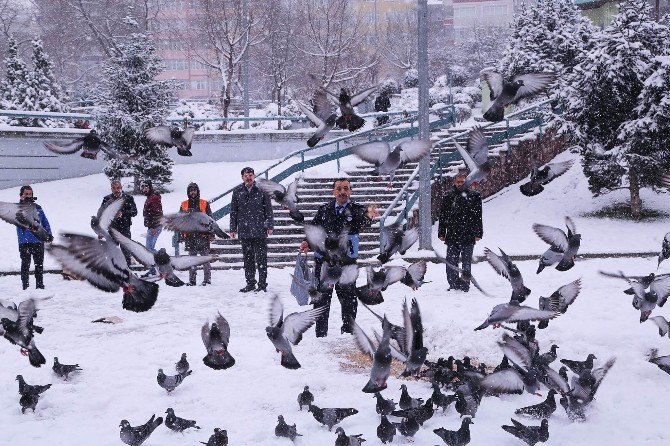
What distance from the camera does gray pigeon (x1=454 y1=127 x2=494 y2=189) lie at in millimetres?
7184

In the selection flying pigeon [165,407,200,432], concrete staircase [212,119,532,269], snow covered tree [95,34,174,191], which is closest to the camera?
flying pigeon [165,407,200,432]

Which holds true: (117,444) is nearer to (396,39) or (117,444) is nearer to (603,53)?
(603,53)

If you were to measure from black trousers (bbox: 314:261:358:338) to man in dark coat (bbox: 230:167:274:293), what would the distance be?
2.62 meters

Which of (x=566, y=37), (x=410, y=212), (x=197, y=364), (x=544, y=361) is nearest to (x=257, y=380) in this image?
(x=197, y=364)

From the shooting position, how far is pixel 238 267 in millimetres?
14477

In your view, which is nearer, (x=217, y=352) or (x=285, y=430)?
(x=285, y=430)

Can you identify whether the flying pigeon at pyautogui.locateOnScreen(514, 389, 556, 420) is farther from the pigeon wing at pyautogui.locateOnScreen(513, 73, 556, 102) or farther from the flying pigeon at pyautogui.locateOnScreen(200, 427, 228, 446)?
the pigeon wing at pyautogui.locateOnScreen(513, 73, 556, 102)

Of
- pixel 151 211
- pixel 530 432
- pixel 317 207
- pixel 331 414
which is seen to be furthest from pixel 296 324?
A: pixel 317 207

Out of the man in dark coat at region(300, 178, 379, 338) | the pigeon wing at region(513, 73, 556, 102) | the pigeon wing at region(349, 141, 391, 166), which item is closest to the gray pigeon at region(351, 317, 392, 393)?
the pigeon wing at region(349, 141, 391, 166)

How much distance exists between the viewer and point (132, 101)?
20.3 m

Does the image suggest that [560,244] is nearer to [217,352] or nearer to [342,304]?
[342,304]

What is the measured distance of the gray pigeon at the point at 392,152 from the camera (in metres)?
7.11

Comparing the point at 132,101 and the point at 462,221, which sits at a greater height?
the point at 132,101

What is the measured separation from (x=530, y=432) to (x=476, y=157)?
311 cm
